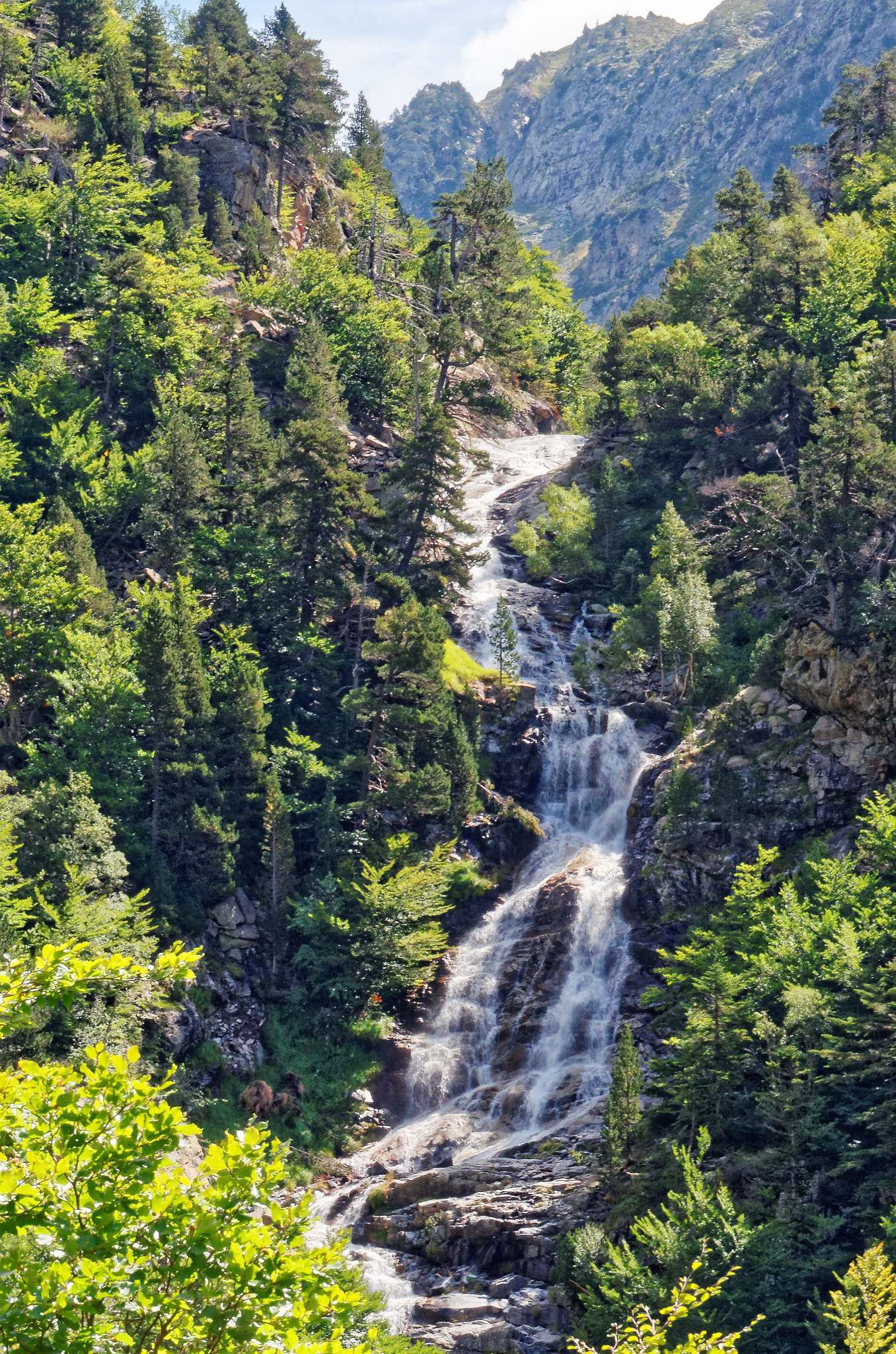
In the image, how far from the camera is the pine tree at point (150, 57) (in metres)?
74.8

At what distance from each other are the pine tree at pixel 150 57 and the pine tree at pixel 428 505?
43.8 metres

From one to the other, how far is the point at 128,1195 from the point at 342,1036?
32453 mm

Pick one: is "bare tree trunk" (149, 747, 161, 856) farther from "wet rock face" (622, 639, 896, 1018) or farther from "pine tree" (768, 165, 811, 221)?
"pine tree" (768, 165, 811, 221)

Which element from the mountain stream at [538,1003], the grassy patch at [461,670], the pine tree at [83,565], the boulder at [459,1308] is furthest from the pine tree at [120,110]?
the boulder at [459,1308]

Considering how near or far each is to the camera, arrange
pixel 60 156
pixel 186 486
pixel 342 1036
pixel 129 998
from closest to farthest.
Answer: pixel 129 998
pixel 342 1036
pixel 186 486
pixel 60 156

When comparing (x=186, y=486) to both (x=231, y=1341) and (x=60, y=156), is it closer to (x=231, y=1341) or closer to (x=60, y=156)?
(x=60, y=156)

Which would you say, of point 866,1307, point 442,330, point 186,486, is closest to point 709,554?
point 442,330

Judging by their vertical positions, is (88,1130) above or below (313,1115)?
above

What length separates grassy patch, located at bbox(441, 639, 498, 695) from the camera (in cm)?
4762

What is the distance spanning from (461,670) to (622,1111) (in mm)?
24525

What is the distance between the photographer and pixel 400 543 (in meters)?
50.7

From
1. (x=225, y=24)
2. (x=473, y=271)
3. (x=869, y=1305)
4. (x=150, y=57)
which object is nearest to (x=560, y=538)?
(x=473, y=271)

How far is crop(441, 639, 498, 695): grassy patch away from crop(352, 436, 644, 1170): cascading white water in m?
2.09

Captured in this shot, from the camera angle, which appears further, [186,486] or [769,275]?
[769,275]
